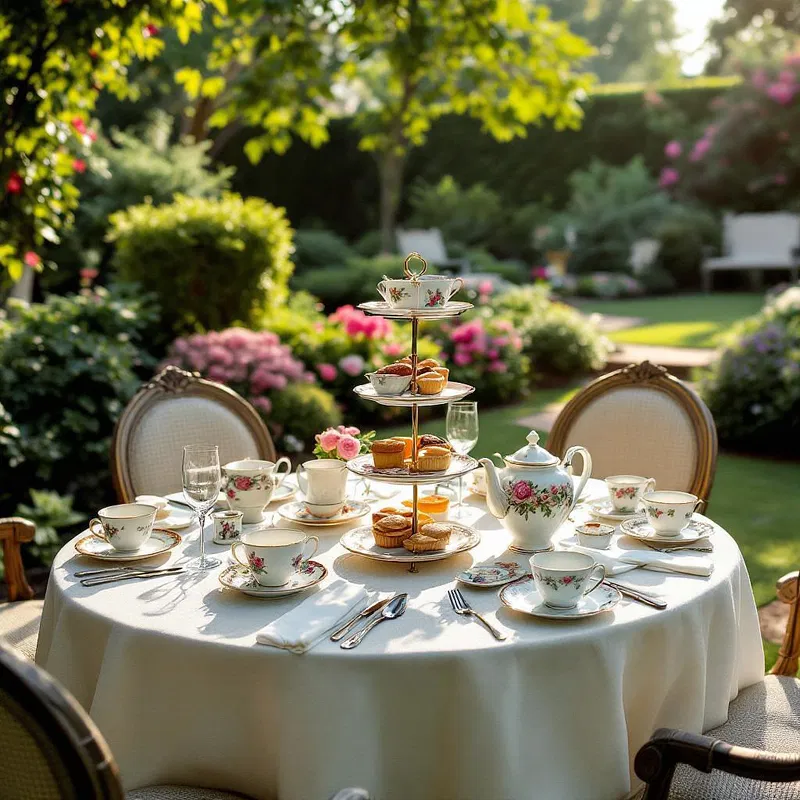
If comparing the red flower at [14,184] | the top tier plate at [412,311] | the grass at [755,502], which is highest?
the red flower at [14,184]

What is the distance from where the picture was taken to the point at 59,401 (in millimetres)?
4602

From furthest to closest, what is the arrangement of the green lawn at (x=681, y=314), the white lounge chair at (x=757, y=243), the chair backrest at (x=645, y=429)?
1. the white lounge chair at (x=757, y=243)
2. the green lawn at (x=681, y=314)
3. the chair backrest at (x=645, y=429)

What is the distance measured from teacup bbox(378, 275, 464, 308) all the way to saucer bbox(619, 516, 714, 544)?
0.74 meters

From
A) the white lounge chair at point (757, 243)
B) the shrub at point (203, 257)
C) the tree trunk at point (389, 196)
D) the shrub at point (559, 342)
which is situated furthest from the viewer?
the tree trunk at point (389, 196)

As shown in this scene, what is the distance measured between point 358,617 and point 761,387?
513 centimetres

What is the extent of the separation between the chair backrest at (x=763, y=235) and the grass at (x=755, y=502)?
8.63m

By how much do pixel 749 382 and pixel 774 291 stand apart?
295 inches

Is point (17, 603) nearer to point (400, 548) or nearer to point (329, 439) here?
point (329, 439)

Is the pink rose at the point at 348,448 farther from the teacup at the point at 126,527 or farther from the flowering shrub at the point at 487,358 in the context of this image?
the flowering shrub at the point at 487,358

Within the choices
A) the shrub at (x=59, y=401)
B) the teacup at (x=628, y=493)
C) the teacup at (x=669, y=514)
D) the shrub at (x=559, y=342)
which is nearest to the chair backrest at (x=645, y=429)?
the teacup at (x=628, y=493)

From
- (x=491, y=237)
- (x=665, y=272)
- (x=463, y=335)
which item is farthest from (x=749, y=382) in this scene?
(x=491, y=237)

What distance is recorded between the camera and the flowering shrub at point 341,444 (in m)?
2.28

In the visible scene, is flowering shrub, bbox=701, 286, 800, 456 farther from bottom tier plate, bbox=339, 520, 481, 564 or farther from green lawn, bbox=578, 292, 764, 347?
bottom tier plate, bbox=339, 520, 481, 564

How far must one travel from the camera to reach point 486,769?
5.31 ft
